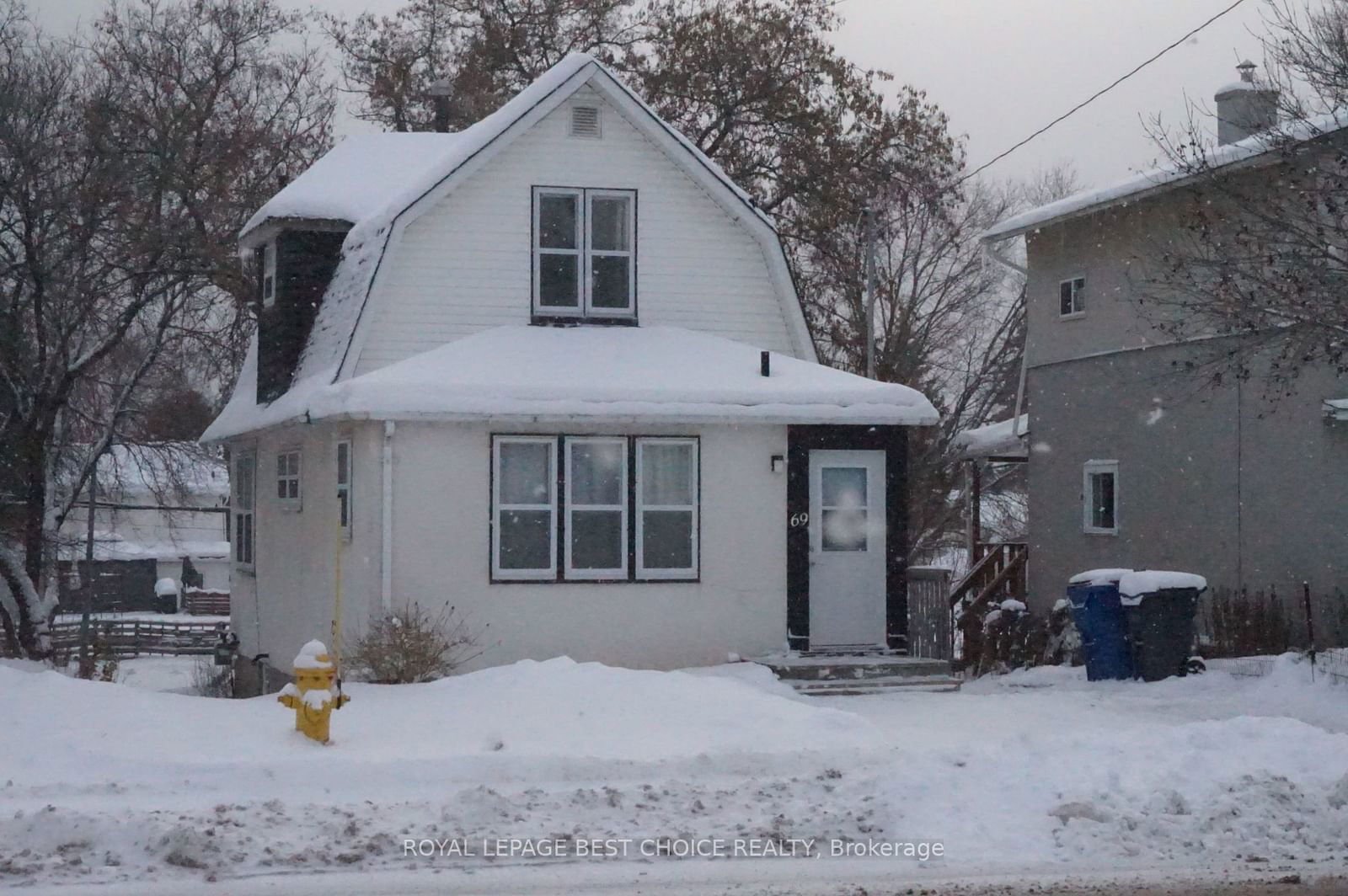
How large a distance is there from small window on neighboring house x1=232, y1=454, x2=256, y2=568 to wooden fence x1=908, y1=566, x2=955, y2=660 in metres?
8.99

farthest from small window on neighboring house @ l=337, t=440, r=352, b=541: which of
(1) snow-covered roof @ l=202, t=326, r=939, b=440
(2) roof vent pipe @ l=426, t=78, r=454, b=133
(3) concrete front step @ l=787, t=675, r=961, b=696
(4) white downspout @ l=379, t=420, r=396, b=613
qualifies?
(2) roof vent pipe @ l=426, t=78, r=454, b=133

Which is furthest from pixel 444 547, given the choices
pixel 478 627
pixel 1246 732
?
pixel 1246 732

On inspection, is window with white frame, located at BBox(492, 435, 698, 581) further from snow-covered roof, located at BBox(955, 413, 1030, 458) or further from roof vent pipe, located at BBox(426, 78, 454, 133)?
snow-covered roof, located at BBox(955, 413, 1030, 458)

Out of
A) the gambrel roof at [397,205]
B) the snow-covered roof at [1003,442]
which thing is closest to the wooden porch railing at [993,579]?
the snow-covered roof at [1003,442]

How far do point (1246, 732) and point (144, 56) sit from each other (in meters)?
25.9

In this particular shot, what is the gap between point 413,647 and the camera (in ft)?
45.8

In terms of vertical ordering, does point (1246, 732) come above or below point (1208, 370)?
below

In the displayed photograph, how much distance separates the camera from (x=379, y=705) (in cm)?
1214

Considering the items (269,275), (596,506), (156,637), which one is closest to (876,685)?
(596,506)

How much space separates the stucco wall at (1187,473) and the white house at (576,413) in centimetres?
527

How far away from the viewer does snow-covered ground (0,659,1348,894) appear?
8086 millimetres

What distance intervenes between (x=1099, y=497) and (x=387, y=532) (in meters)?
12.3

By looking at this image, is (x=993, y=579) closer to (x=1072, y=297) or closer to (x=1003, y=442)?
(x=1003, y=442)

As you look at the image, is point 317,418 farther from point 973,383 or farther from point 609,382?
point 973,383
